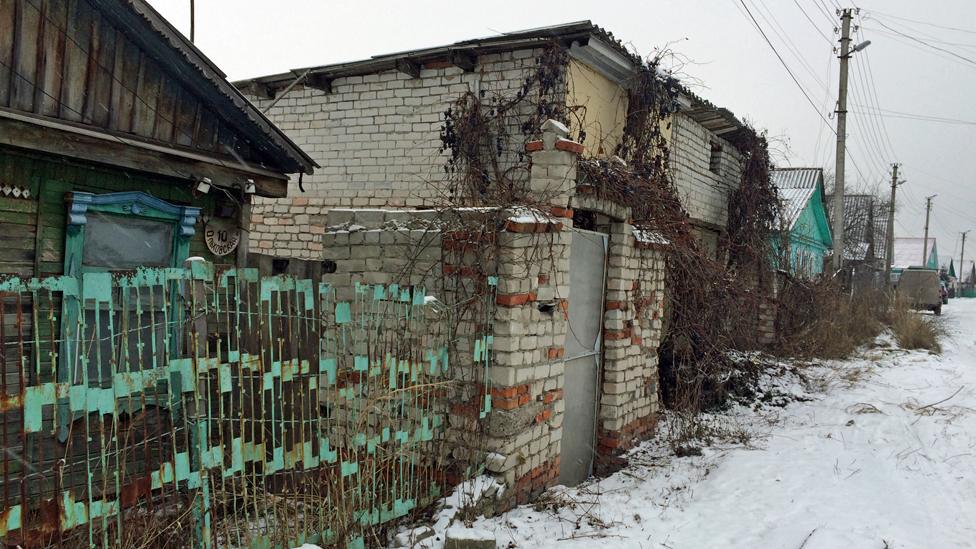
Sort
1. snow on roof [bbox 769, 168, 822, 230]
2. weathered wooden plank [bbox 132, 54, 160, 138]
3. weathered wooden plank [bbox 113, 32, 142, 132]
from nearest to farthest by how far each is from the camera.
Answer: weathered wooden plank [bbox 113, 32, 142, 132] → weathered wooden plank [bbox 132, 54, 160, 138] → snow on roof [bbox 769, 168, 822, 230]

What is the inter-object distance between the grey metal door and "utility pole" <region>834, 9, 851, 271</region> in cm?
1134

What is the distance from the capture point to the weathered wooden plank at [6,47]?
418 centimetres

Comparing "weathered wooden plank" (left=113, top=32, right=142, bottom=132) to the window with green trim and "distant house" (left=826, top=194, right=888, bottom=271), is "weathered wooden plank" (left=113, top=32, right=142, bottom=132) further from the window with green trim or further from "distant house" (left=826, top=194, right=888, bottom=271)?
"distant house" (left=826, top=194, right=888, bottom=271)

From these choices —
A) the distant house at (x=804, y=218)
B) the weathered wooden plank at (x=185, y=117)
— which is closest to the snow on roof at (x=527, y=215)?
the weathered wooden plank at (x=185, y=117)

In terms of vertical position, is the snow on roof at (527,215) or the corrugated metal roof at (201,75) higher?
the corrugated metal roof at (201,75)

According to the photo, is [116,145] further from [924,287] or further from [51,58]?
[924,287]

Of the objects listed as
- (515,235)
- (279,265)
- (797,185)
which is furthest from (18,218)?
(797,185)

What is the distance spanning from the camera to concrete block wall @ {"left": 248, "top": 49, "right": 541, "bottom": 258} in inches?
316

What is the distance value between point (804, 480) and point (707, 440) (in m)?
1.31

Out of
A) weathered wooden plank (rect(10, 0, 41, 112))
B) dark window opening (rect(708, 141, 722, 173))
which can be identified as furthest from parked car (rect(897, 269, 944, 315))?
weathered wooden plank (rect(10, 0, 41, 112))

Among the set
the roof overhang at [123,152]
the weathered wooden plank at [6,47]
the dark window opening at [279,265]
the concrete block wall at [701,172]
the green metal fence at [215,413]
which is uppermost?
the concrete block wall at [701,172]

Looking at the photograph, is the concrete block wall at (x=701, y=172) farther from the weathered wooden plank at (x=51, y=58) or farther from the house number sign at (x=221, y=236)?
the weathered wooden plank at (x=51, y=58)

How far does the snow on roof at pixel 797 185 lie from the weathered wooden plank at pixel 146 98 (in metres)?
15.2

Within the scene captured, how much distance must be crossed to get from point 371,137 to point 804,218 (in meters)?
16.7
